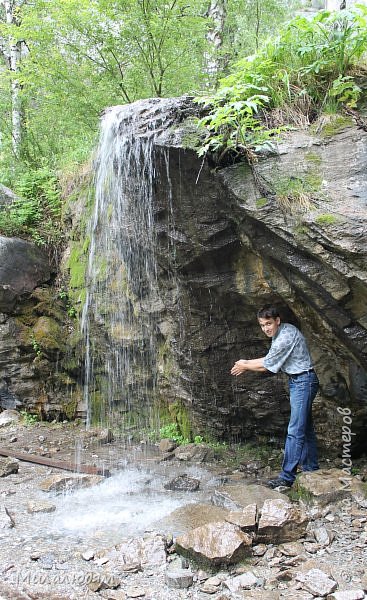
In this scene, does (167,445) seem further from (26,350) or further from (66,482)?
(26,350)

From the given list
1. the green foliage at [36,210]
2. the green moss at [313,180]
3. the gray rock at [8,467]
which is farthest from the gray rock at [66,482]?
Answer: the green foliage at [36,210]

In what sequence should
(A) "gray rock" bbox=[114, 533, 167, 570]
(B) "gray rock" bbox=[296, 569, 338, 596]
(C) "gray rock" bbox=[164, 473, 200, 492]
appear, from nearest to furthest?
(B) "gray rock" bbox=[296, 569, 338, 596], (A) "gray rock" bbox=[114, 533, 167, 570], (C) "gray rock" bbox=[164, 473, 200, 492]

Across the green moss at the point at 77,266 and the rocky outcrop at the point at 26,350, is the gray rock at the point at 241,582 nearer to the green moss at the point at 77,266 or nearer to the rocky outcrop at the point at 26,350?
the rocky outcrop at the point at 26,350

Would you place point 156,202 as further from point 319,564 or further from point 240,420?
point 319,564

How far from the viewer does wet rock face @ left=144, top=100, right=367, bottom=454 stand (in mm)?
4082

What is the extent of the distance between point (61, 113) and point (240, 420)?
7.11 metres

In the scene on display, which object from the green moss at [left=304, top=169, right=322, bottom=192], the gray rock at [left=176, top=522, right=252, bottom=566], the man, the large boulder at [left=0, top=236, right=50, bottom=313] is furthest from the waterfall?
the gray rock at [left=176, top=522, right=252, bottom=566]

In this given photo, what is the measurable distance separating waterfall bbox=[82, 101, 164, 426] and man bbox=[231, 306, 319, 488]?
196 cm

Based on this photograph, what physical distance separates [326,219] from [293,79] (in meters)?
1.79

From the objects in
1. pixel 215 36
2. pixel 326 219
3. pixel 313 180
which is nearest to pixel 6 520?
pixel 326 219

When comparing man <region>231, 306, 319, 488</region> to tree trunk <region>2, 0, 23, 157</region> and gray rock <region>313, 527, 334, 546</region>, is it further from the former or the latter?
tree trunk <region>2, 0, 23, 157</region>

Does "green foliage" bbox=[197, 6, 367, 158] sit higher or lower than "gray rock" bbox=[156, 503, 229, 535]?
higher

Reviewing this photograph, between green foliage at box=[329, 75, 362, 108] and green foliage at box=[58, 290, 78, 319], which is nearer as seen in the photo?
green foliage at box=[329, 75, 362, 108]

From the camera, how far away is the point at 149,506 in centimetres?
458
